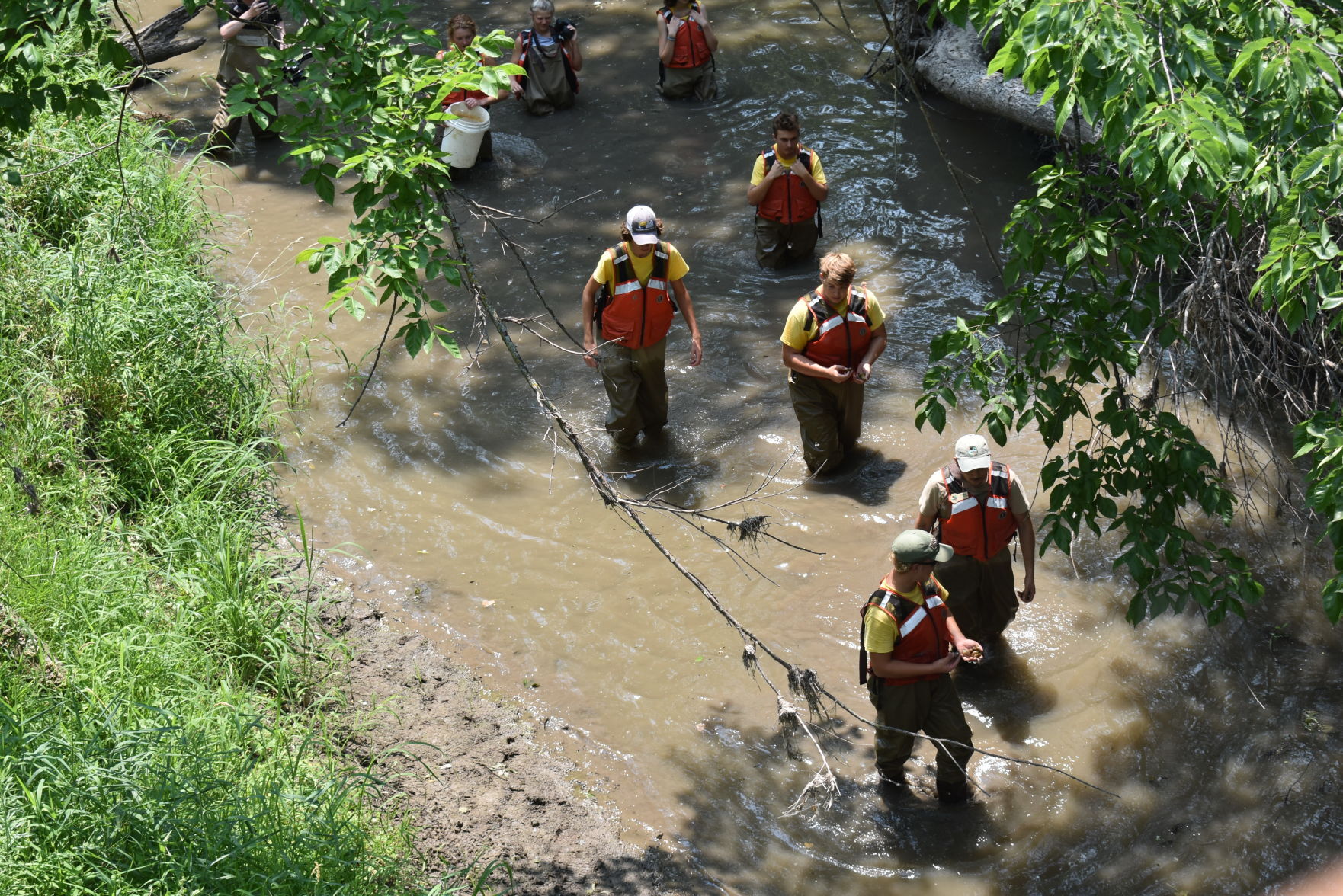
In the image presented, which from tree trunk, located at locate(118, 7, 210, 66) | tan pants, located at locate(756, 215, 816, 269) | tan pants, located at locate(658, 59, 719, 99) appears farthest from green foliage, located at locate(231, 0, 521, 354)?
tree trunk, located at locate(118, 7, 210, 66)

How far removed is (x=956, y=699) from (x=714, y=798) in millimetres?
1268

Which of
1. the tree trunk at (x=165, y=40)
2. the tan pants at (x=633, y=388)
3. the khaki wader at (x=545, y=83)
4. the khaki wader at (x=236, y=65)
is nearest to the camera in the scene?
the tan pants at (x=633, y=388)

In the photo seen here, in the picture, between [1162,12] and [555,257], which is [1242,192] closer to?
[1162,12]

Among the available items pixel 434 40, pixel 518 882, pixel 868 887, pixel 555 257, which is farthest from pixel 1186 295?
pixel 555 257

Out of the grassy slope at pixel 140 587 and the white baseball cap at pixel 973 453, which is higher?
the white baseball cap at pixel 973 453

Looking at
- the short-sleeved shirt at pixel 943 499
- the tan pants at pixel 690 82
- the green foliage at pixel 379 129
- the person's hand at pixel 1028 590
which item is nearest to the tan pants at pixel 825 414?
the short-sleeved shirt at pixel 943 499

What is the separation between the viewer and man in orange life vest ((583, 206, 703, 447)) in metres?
7.84

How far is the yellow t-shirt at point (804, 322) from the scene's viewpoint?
304 inches

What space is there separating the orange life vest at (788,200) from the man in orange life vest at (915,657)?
4662 mm

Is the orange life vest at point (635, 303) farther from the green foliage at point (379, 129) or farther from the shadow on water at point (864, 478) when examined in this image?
the green foliage at point (379, 129)

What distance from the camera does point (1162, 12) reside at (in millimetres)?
4133

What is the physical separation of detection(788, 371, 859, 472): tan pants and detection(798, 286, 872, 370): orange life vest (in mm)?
158

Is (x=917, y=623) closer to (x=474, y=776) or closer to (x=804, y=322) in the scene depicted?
(x=474, y=776)

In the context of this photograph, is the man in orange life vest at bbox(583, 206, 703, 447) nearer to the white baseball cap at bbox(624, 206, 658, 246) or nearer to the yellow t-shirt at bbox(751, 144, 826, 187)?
the white baseball cap at bbox(624, 206, 658, 246)
